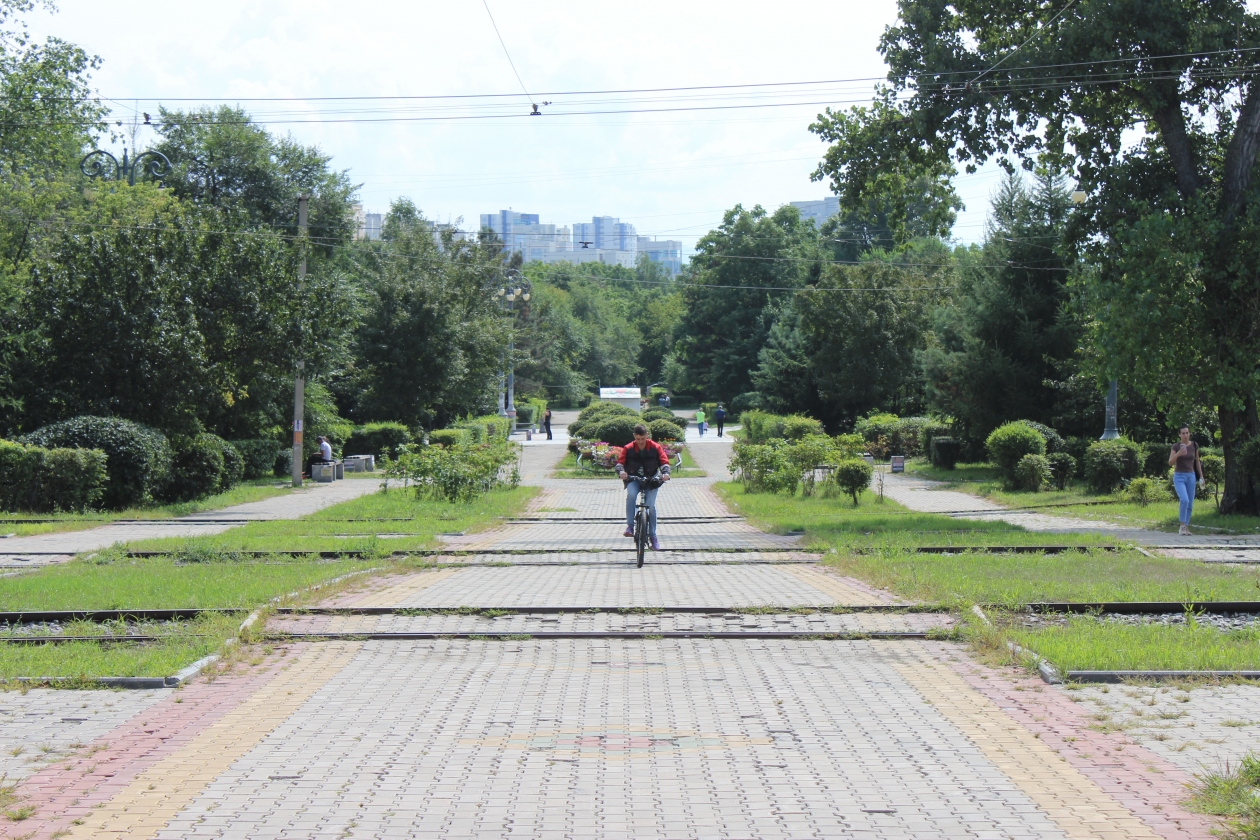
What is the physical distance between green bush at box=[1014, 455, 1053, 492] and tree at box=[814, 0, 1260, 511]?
19.8ft

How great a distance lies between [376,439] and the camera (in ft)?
139

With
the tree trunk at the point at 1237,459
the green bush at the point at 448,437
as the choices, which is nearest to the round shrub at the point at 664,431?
the green bush at the point at 448,437

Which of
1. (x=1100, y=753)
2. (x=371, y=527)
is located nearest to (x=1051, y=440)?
(x=371, y=527)

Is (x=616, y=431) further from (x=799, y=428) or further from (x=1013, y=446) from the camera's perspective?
(x=1013, y=446)

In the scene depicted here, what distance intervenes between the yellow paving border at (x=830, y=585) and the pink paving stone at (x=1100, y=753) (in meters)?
2.82

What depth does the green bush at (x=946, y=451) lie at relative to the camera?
3906 centimetres

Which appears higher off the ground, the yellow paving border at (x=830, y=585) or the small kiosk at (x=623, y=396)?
the small kiosk at (x=623, y=396)

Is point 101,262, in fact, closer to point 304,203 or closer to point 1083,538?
point 304,203

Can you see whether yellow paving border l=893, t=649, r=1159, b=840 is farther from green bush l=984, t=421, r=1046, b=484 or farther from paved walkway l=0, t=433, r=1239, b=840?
green bush l=984, t=421, r=1046, b=484

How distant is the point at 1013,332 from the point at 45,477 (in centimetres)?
2822

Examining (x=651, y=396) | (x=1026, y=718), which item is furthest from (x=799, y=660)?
(x=651, y=396)

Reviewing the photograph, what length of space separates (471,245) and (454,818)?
6178 centimetres

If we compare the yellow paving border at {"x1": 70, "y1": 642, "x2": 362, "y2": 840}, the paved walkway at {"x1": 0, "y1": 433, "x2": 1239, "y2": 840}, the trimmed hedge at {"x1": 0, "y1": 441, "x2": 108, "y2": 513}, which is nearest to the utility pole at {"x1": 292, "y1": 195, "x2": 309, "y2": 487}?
the trimmed hedge at {"x1": 0, "y1": 441, "x2": 108, "y2": 513}

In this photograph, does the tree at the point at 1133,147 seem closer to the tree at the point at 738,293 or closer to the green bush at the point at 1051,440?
the green bush at the point at 1051,440
